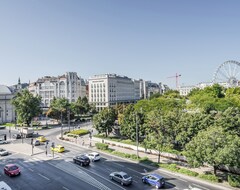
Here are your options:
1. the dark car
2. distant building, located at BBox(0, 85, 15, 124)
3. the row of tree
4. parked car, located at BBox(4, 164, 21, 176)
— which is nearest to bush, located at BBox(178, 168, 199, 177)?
the row of tree

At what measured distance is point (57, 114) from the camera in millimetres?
90688

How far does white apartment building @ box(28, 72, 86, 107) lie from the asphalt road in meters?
98.0

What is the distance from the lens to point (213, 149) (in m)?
30.4

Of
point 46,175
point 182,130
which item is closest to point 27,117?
point 46,175

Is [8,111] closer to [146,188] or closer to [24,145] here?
[24,145]

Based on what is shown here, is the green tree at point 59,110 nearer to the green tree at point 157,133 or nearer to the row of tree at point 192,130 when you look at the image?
the row of tree at point 192,130

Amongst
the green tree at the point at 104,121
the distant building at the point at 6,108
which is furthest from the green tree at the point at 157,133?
the distant building at the point at 6,108

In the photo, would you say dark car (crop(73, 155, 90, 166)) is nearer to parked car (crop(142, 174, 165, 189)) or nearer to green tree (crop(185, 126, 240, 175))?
parked car (crop(142, 174, 165, 189))

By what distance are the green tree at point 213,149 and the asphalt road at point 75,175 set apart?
11.4ft

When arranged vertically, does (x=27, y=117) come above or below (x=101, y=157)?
above

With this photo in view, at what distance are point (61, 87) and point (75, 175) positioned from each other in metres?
115

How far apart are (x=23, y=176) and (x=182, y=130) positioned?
29.7 m

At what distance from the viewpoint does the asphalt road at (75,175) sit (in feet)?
99.7

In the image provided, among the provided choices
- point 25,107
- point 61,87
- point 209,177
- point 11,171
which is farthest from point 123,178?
point 61,87
